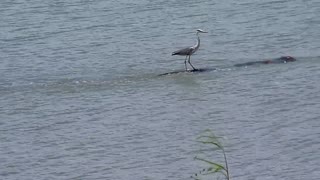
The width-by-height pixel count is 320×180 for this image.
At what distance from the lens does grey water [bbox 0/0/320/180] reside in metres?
11.4

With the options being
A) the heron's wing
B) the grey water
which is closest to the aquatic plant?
the grey water

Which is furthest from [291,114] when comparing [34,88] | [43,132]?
[34,88]

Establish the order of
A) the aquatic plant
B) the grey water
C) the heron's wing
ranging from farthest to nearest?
the heron's wing, the grey water, the aquatic plant

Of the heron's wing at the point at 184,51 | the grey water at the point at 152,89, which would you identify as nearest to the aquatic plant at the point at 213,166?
the grey water at the point at 152,89

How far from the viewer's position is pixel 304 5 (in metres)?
18.7

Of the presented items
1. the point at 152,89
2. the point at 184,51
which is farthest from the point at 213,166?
the point at 184,51

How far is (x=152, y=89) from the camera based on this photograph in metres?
14.5

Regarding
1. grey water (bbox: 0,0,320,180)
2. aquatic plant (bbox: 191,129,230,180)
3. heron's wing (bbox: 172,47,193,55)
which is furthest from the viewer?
heron's wing (bbox: 172,47,193,55)

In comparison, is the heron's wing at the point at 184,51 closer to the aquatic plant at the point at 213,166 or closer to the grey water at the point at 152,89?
the grey water at the point at 152,89

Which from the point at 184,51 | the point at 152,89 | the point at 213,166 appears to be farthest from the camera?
the point at 184,51

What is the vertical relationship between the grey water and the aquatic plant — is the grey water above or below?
below

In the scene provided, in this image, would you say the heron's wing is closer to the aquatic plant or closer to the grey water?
the grey water

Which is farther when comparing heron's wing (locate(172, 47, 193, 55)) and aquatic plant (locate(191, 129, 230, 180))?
heron's wing (locate(172, 47, 193, 55))

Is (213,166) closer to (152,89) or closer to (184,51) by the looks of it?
(152,89)
